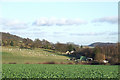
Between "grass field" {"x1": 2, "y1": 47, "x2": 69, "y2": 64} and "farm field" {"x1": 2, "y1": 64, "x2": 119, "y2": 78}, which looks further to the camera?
"grass field" {"x1": 2, "y1": 47, "x2": 69, "y2": 64}

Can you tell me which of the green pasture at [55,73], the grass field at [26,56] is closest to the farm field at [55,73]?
the green pasture at [55,73]

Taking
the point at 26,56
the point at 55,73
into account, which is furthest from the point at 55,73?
the point at 26,56

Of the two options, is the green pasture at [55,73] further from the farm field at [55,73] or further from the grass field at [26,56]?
the grass field at [26,56]

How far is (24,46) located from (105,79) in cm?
1795

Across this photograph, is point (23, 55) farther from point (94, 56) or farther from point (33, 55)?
point (94, 56)

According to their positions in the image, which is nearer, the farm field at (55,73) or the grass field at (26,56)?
the farm field at (55,73)

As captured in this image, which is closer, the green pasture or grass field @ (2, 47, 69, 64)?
the green pasture

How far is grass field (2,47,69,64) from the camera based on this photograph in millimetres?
28766

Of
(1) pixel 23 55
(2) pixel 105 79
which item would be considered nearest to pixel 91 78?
(2) pixel 105 79

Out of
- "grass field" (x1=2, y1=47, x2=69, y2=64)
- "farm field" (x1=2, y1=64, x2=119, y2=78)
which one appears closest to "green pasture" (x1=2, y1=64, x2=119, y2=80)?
"farm field" (x1=2, y1=64, x2=119, y2=78)

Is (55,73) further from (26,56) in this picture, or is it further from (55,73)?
(26,56)

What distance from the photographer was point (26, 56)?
3203 centimetres

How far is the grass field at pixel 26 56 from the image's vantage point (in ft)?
94.4

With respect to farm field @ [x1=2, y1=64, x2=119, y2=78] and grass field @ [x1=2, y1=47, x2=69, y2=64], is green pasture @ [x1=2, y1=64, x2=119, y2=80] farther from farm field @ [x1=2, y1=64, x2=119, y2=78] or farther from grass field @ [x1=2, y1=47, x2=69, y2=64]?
grass field @ [x1=2, y1=47, x2=69, y2=64]
